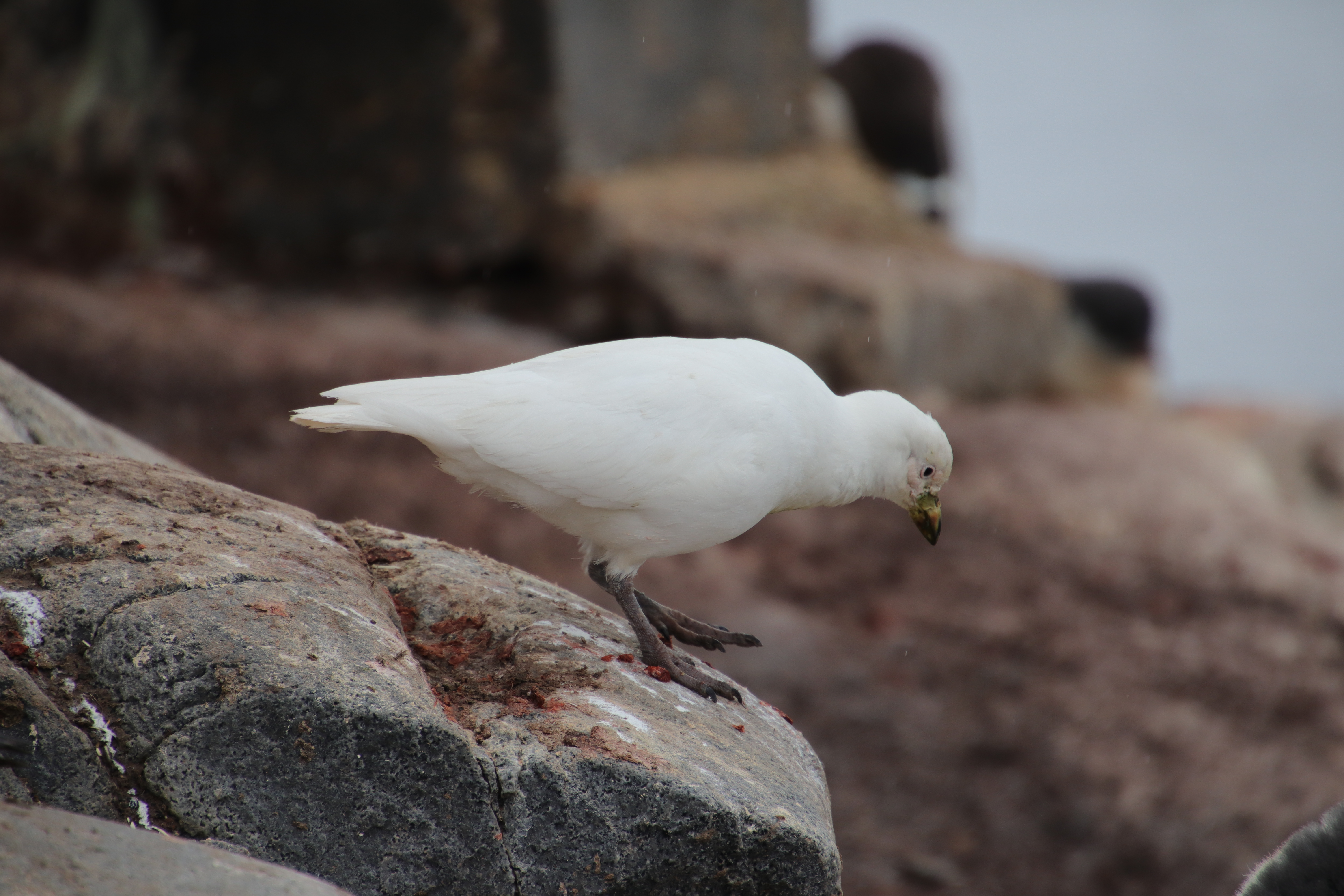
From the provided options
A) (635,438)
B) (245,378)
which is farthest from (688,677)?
(245,378)

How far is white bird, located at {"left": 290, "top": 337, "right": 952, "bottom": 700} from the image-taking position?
90.0 inches

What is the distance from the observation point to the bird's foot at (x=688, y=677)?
7.80 feet

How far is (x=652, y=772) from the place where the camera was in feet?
6.23

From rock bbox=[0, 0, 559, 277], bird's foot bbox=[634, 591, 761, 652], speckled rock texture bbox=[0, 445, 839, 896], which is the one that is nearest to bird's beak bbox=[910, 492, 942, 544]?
bird's foot bbox=[634, 591, 761, 652]

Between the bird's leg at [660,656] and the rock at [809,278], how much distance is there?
429cm

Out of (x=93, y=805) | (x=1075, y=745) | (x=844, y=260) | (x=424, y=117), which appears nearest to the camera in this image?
(x=93, y=805)

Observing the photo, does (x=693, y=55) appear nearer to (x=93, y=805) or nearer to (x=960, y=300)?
(x=960, y=300)

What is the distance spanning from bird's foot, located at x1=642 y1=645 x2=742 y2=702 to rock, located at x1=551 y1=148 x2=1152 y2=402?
4.33 metres

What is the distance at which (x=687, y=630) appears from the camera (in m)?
2.82

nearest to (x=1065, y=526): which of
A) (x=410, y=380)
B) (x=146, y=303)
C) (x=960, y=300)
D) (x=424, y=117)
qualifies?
(x=960, y=300)

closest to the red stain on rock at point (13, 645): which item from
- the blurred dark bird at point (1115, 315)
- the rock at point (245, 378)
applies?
the rock at point (245, 378)

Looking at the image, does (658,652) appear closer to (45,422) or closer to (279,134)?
(45,422)

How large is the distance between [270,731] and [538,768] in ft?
1.46

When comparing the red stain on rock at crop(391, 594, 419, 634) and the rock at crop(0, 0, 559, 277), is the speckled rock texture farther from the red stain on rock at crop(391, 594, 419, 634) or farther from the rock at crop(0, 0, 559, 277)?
the rock at crop(0, 0, 559, 277)
